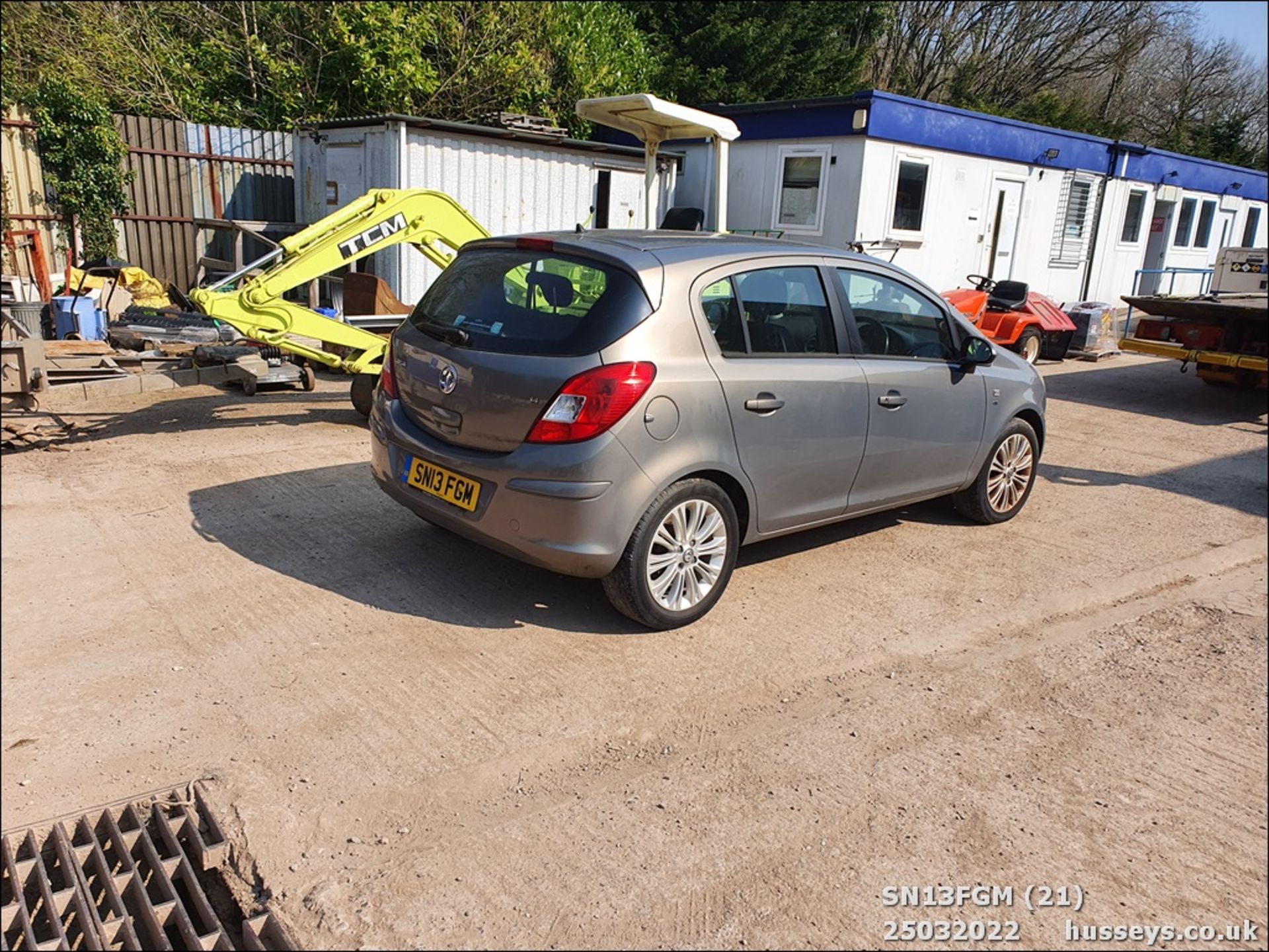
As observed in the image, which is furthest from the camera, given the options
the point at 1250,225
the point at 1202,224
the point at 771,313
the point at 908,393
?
the point at 1250,225

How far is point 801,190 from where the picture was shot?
49.1ft

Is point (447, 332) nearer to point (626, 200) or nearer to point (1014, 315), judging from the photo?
point (626, 200)

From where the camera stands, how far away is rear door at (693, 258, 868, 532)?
14.7 ft

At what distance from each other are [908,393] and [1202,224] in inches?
847

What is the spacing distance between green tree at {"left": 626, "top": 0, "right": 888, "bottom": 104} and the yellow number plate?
19.8m

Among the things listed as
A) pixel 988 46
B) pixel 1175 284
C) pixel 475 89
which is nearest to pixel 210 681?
pixel 475 89

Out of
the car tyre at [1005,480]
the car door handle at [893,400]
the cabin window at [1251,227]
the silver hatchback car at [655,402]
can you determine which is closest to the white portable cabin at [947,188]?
the cabin window at [1251,227]

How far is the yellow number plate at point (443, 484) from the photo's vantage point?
169 inches

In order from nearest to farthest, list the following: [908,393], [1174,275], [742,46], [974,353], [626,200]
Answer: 1. [908,393]
2. [974,353]
3. [626,200]
4. [1174,275]
5. [742,46]

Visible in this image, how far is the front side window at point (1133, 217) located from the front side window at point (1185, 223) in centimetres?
182

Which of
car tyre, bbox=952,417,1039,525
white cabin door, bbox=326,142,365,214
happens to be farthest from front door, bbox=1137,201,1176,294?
car tyre, bbox=952,417,1039,525

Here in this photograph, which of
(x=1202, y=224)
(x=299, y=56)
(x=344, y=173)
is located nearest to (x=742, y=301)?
(x=344, y=173)

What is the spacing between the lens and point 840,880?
286 centimetres

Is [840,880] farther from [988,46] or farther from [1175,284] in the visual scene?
[988,46]
